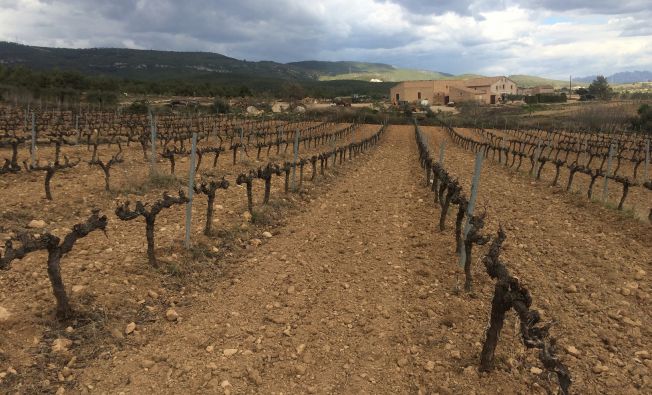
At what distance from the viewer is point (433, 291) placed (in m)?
6.44

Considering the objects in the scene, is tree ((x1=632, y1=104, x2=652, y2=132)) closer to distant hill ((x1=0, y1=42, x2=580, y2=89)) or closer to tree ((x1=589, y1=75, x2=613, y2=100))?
tree ((x1=589, y1=75, x2=613, y2=100))

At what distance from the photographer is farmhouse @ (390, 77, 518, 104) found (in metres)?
86.0

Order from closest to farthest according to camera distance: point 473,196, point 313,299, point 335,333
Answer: point 335,333 → point 313,299 → point 473,196

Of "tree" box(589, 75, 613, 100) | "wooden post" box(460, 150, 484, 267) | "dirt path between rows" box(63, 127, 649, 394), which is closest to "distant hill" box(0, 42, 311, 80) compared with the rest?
"tree" box(589, 75, 613, 100)

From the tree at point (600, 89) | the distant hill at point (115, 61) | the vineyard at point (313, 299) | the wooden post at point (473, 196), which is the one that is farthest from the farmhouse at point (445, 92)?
the wooden post at point (473, 196)

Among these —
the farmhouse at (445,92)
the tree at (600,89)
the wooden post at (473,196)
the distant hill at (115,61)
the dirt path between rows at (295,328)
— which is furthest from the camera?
the distant hill at (115,61)

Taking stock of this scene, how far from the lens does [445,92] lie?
8844cm

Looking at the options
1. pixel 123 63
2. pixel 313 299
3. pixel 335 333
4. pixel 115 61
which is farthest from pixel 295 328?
pixel 115 61

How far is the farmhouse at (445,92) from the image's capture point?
8600 centimetres

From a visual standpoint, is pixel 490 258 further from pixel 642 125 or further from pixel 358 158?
pixel 642 125

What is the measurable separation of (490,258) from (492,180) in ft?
41.0

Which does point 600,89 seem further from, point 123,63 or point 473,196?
point 123,63

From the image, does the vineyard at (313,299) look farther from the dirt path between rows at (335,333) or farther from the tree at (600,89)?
the tree at (600,89)

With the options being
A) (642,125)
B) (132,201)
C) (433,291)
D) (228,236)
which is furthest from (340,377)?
(642,125)
